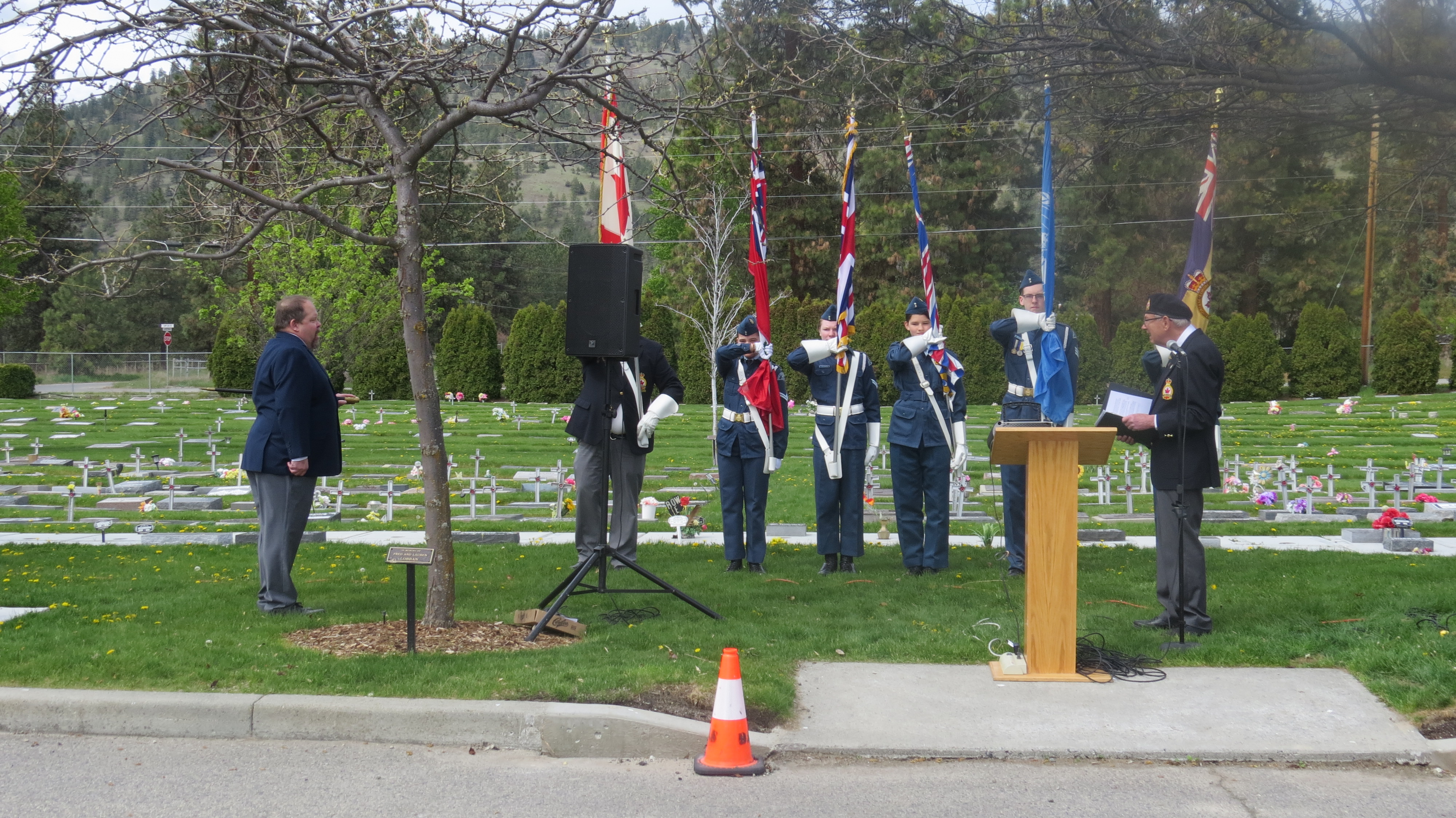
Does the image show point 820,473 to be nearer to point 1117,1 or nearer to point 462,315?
point 1117,1

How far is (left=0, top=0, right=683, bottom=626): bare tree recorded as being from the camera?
6223mm

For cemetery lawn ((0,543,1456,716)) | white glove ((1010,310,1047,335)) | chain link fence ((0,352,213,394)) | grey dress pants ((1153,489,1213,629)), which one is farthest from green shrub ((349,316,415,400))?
grey dress pants ((1153,489,1213,629))

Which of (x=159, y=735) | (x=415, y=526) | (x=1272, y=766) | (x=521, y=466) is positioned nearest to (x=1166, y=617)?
(x=1272, y=766)

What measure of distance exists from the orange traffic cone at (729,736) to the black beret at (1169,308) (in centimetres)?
369

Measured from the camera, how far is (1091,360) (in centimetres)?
3369

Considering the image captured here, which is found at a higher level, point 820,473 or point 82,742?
point 820,473

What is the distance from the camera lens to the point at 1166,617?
7164 mm

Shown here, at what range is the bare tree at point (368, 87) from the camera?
20.4 ft

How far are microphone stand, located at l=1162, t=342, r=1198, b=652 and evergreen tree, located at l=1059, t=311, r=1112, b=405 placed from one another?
26.1 metres

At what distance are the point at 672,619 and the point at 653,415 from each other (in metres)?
1.57

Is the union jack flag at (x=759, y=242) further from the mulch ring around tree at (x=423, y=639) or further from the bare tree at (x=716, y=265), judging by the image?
the mulch ring around tree at (x=423, y=639)

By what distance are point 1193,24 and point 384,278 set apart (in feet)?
89.3

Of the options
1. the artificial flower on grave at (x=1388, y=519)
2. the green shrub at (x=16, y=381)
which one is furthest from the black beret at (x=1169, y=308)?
the green shrub at (x=16, y=381)

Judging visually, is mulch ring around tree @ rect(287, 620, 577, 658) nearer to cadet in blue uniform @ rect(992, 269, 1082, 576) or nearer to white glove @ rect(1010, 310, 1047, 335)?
white glove @ rect(1010, 310, 1047, 335)
